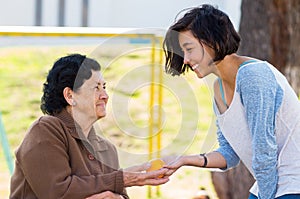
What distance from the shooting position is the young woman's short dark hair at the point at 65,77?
3361 mm

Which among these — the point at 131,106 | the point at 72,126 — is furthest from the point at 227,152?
the point at 131,106

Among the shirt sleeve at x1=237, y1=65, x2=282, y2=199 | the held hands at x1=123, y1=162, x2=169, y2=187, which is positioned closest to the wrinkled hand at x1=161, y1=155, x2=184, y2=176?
the held hands at x1=123, y1=162, x2=169, y2=187

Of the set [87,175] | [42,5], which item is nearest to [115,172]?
[87,175]

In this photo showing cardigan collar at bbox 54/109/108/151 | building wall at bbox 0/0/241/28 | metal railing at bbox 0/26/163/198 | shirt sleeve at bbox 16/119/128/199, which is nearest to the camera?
shirt sleeve at bbox 16/119/128/199

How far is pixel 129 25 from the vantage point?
918 centimetres

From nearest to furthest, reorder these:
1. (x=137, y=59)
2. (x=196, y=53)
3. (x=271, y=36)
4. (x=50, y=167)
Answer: (x=196, y=53)
(x=50, y=167)
(x=137, y=59)
(x=271, y=36)

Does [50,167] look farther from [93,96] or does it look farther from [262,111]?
[262,111]

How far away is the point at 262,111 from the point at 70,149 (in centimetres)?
83

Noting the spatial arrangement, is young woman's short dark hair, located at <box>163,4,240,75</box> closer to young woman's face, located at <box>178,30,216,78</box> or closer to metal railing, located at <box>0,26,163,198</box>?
young woman's face, located at <box>178,30,216,78</box>

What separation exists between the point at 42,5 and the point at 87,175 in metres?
5.51

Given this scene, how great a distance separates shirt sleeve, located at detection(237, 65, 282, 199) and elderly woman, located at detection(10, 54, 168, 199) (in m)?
0.49

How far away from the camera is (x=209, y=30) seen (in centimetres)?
303

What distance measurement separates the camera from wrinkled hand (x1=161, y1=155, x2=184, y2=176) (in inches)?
132

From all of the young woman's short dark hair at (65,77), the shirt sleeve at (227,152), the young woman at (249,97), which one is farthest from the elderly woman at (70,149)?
the young woman at (249,97)
